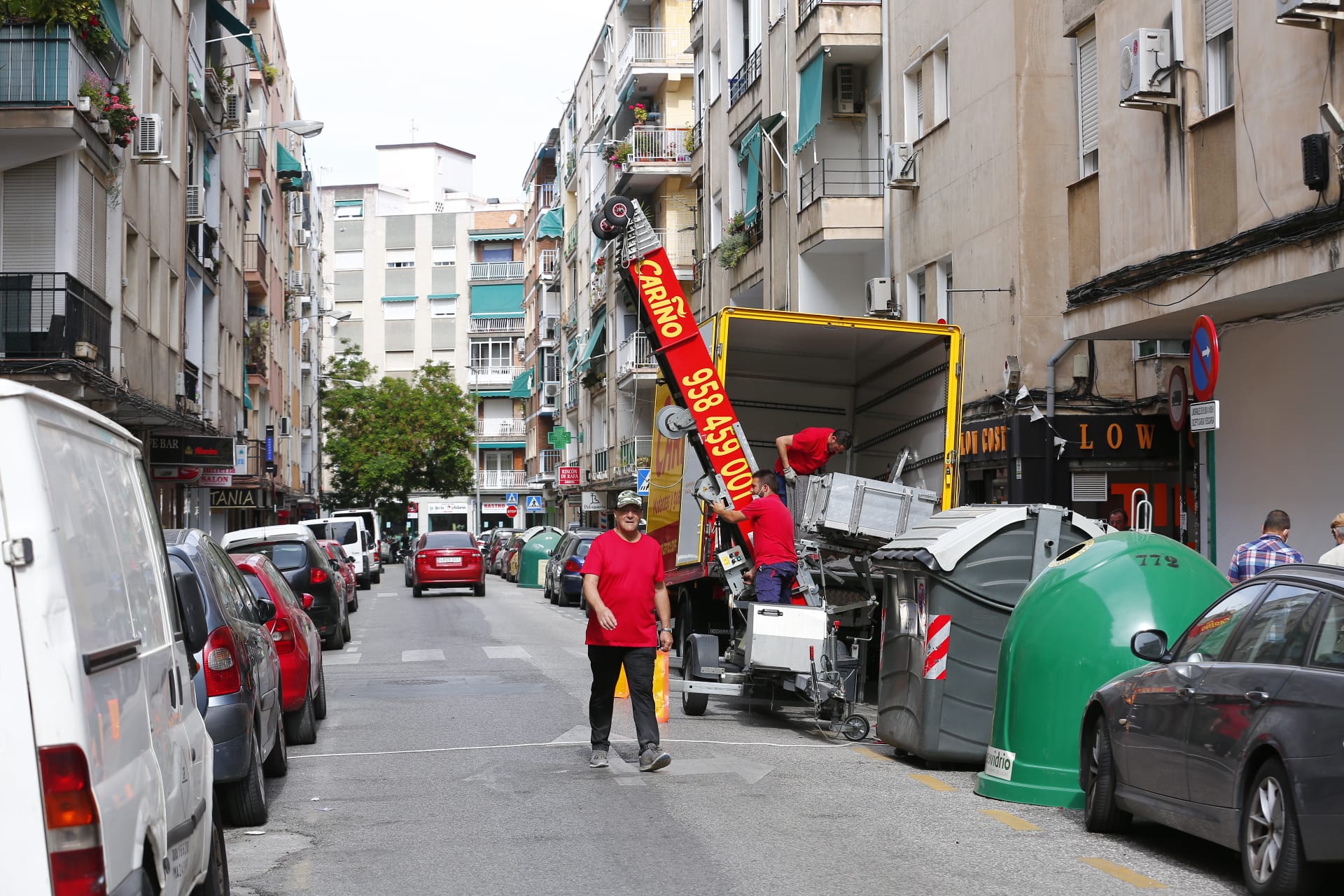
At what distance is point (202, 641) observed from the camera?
6.13 meters

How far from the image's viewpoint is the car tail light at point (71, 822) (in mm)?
3750

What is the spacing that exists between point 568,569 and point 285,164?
2666cm

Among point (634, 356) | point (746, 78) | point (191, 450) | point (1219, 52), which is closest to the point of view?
point (1219, 52)

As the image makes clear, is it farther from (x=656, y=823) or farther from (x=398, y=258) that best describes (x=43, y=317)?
(x=398, y=258)

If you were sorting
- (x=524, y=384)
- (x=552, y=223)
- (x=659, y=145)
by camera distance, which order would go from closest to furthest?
(x=659, y=145) → (x=552, y=223) → (x=524, y=384)

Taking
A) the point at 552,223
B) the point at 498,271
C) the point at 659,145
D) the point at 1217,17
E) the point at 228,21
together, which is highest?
the point at 498,271

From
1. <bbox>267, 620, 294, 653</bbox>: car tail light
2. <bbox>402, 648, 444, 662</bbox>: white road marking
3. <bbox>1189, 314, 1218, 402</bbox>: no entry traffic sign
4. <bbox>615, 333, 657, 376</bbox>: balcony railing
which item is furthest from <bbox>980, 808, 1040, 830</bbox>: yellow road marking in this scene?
<bbox>615, 333, 657, 376</bbox>: balcony railing

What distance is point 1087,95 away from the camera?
19.7 m

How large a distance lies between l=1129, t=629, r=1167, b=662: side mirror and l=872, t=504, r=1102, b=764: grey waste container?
102 inches

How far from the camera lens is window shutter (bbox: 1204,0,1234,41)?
15.2 m

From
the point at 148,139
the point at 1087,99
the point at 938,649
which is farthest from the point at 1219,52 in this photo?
the point at 148,139

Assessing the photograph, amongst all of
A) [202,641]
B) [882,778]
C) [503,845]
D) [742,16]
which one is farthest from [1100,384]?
[742,16]

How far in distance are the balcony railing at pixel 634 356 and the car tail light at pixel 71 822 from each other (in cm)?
4543

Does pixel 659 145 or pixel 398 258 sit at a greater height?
pixel 398 258
